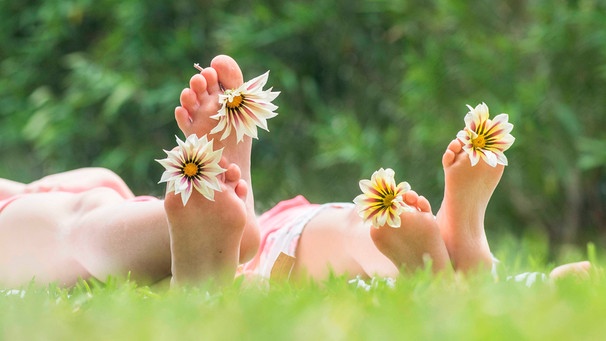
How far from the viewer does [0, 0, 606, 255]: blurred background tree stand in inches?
138

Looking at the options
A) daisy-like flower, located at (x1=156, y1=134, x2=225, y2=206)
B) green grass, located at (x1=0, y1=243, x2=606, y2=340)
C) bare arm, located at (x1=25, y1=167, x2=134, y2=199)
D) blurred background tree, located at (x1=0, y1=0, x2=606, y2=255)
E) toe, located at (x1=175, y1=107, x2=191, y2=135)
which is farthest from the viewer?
A: blurred background tree, located at (x1=0, y1=0, x2=606, y2=255)

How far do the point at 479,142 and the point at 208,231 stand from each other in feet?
1.44

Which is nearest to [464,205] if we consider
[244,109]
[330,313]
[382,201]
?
[382,201]

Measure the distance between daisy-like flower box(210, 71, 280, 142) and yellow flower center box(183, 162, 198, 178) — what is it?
0.10 m

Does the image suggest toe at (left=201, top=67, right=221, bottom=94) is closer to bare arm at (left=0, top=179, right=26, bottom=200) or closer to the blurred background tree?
bare arm at (left=0, top=179, right=26, bottom=200)

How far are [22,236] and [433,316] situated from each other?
0.95 metres

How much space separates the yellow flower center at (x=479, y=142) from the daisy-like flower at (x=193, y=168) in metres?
0.39

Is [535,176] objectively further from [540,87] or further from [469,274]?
[469,274]

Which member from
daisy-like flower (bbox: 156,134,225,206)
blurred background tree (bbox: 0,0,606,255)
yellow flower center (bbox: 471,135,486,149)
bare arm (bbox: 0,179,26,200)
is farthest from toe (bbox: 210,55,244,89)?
blurred background tree (bbox: 0,0,606,255)

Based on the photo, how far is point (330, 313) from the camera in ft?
3.30

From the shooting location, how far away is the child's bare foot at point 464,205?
4.97ft

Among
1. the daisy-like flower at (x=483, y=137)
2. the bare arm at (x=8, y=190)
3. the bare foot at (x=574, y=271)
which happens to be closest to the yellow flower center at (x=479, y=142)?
the daisy-like flower at (x=483, y=137)

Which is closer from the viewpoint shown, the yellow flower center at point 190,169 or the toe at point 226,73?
the yellow flower center at point 190,169

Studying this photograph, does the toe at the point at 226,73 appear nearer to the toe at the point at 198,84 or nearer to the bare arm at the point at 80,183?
the toe at the point at 198,84
